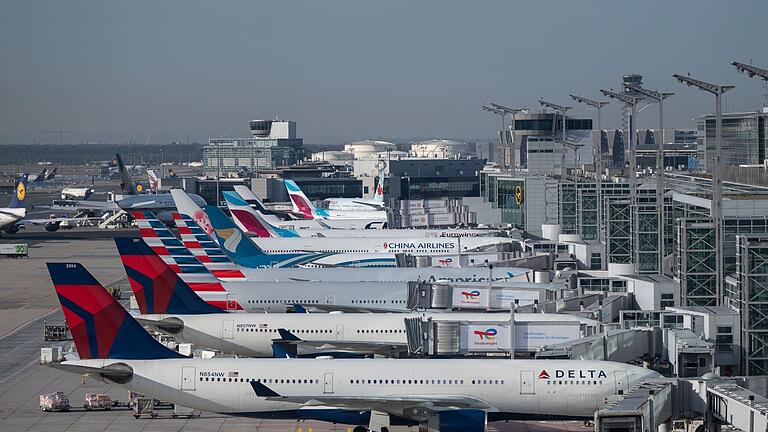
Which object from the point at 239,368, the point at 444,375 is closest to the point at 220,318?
the point at 239,368

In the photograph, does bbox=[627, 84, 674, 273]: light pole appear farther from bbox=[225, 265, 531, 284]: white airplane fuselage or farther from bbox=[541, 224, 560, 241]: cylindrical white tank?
bbox=[541, 224, 560, 241]: cylindrical white tank

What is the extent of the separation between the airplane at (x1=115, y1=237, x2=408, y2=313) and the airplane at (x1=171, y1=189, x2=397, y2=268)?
52.9 feet

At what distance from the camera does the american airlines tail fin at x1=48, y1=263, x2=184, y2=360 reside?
4038cm

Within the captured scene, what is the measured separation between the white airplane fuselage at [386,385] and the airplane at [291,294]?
17.2m

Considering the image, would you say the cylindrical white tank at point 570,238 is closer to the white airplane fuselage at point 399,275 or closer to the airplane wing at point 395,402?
the white airplane fuselage at point 399,275

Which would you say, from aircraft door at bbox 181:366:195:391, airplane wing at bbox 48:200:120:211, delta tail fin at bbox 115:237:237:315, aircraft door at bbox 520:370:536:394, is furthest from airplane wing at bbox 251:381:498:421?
airplane wing at bbox 48:200:120:211

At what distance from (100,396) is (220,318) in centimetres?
643

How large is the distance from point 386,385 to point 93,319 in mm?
10426

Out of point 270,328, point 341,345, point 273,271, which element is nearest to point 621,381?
point 341,345

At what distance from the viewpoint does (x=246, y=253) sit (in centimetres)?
8175

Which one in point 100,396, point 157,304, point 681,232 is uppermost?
point 681,232

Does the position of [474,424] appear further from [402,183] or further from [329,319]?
[402,183]

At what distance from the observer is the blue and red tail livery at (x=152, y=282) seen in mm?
51875

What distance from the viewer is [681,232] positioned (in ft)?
163
